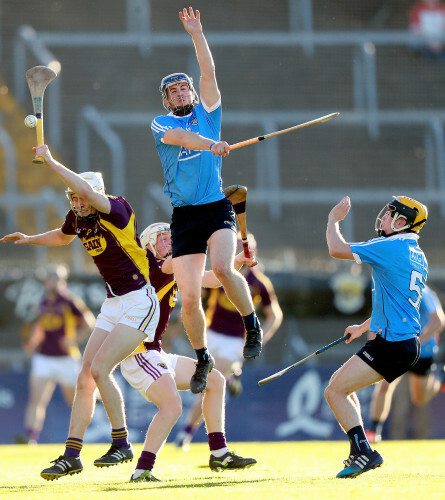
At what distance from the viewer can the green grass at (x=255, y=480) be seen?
17.7 feet

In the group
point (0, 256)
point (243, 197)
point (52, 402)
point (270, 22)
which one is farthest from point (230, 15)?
point (243, 197)

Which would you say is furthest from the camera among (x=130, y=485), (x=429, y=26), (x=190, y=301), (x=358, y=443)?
(x=429, y=26)

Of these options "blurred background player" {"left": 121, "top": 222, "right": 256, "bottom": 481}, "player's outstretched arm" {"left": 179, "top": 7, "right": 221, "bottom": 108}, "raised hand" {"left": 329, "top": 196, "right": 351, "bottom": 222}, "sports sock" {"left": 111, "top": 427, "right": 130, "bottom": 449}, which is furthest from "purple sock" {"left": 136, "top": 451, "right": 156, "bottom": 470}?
"player's outstretched arm" {"left": 179, "top": 7, "right": 221, "bottom": 108}

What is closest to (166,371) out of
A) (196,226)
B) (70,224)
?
(196,226)

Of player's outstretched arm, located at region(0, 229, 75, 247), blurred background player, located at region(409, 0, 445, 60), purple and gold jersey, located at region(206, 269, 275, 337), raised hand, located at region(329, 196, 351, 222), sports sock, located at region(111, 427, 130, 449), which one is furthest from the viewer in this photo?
blurred background player, located at region(409, 0, 445, 60)

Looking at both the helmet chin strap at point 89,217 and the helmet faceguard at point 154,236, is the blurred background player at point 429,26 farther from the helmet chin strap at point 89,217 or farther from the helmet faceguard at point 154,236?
the helmet chin strap at point 89,217

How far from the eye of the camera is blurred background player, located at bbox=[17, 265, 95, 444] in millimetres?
13336

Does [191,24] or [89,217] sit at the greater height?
[191,24]

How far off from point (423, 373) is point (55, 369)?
4.93 metres

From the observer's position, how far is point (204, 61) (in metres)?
6.62

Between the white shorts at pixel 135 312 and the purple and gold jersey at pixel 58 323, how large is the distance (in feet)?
22.4

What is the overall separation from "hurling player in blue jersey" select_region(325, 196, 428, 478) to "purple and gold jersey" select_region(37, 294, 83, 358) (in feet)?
25.3

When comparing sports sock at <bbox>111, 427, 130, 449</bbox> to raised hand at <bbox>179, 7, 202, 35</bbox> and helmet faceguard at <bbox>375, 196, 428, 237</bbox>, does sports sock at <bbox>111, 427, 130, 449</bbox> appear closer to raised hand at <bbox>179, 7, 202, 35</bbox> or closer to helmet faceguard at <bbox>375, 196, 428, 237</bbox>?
helmet faceguard at <bbox>375, 196, 428, 237</bbox>

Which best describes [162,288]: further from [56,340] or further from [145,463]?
[56,340]
